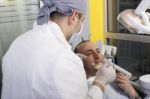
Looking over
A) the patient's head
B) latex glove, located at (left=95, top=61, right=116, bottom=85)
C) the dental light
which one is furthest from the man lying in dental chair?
the dental light

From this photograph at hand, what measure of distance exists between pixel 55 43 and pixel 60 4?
180 mm

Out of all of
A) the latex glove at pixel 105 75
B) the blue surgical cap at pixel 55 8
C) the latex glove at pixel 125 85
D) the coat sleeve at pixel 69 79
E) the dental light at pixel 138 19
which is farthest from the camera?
the dental light at pixel 138 19

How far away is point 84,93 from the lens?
40.6 inches

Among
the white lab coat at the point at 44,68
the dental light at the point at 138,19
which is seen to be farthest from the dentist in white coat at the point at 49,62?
the dental light at the point at 138,19

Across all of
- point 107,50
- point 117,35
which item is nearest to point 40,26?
point 107,50

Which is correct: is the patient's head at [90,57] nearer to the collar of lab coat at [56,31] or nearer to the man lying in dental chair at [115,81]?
the man lying in dental chair at [115,81]

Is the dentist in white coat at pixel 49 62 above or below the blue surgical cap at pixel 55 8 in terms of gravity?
below

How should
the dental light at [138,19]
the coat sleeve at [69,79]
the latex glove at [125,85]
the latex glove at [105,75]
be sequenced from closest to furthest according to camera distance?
the coat sleeve at [69,79] < the latex glove at [105,75] < the latex glove at [125,85] < the dental light at [138,19]

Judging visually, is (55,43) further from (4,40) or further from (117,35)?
(117,35)

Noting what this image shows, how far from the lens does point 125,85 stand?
1547 millimetres

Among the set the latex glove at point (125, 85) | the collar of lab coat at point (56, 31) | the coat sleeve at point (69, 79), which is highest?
the collar of lab coat at point (56, 31)

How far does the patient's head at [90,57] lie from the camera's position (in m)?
1.55

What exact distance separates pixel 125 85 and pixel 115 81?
66 mm

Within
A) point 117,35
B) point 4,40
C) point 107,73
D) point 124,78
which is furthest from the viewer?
point 117,35
